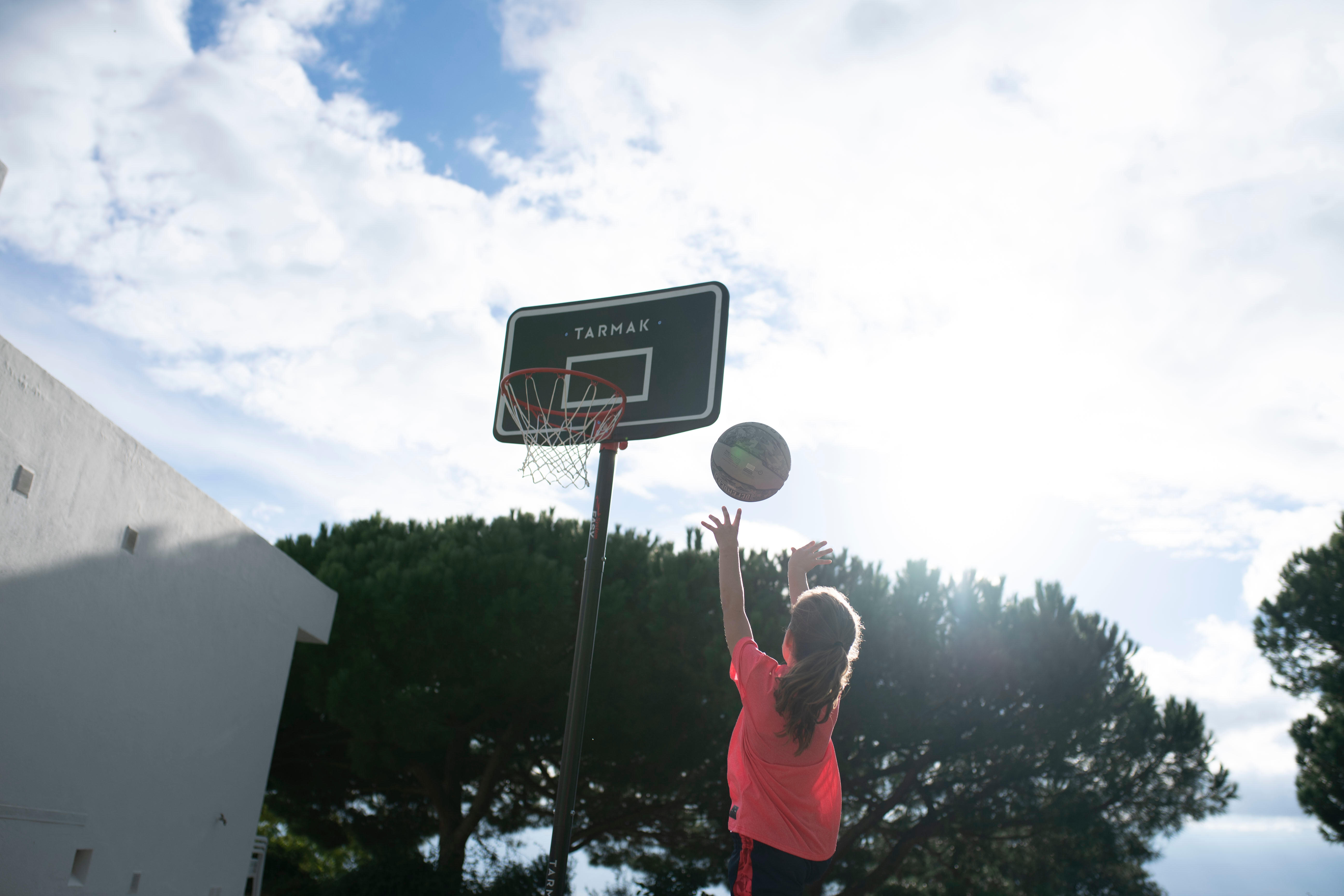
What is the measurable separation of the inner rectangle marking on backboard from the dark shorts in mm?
2729

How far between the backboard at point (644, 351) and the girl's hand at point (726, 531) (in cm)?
163

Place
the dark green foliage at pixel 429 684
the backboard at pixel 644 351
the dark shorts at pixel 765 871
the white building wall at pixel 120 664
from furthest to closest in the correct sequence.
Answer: the dark green foliage at pixel 429 684 < the white building wall at pixel 120 664 < the backboard at pixel 644 351 < the dark shorts at pixel 765 871

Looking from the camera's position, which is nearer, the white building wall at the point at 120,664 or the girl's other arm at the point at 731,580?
the girl's other arm at the point at 731,580

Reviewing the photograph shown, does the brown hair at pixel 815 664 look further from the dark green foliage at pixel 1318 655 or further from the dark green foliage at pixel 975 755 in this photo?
the dark green foliage at pixel 1318 655

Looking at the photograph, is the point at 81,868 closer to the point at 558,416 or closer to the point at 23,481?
the point at 23,481

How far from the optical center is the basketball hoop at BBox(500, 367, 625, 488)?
15.4ft

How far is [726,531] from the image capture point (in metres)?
2.83

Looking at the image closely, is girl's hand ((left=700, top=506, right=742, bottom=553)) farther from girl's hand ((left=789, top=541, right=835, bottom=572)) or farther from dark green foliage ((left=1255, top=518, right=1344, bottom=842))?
dark green foliage ((left=1255, top=518, right=1344, bottom=842))

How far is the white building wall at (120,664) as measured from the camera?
4793mm

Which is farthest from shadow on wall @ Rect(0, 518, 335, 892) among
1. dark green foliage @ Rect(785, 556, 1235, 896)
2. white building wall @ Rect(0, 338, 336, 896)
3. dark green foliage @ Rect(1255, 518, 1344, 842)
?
dark green foliage @ Rect(1255, 518, 1344, 842)

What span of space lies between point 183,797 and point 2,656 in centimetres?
229

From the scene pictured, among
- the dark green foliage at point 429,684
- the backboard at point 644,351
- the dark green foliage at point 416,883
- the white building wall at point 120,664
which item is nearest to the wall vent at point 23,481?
the white building wall at point 120,664

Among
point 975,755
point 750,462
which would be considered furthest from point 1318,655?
point 750,462

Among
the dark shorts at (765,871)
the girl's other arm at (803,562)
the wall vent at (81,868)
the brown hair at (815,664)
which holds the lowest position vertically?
the wall vent at (81,868)
